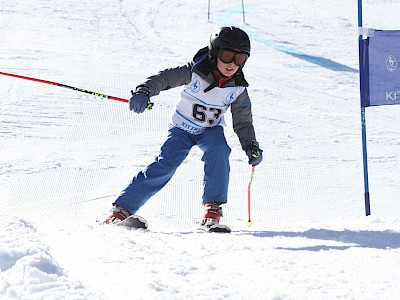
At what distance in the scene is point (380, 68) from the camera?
15.7 feet

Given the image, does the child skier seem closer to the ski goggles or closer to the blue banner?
the ski goggles

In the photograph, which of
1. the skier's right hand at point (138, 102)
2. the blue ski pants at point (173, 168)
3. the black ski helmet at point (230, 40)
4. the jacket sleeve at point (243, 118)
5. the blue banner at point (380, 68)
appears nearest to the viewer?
the skier's right hand at point (138, 102)

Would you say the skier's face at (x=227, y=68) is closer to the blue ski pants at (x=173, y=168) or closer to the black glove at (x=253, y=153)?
the blue ski pants at (x=173, y=168)

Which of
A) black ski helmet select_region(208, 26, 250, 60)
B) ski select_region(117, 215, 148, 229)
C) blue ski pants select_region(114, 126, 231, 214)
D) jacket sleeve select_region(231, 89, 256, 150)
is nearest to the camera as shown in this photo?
ski select_region(117, 215, 148, 229)

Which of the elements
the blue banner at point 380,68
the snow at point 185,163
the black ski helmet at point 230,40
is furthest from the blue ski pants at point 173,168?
the blue banner at point 380,68

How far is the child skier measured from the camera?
4145 mm

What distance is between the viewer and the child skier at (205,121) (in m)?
4.14

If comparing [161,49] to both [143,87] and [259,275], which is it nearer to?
[143,87]

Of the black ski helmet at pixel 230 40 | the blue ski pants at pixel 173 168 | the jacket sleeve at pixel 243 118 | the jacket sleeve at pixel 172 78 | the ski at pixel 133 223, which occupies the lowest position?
the ski at pixel 133 223

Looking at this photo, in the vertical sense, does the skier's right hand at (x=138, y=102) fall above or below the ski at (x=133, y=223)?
above

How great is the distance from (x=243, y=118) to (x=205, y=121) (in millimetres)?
273

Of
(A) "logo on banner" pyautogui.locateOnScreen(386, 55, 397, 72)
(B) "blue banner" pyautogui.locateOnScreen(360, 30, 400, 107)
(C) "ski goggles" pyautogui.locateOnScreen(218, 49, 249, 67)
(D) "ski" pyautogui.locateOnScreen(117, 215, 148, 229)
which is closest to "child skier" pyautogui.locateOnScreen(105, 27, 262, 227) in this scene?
(C) "ski goggles" pyautogui.locateOnScreen(218, 49, 249, 67)

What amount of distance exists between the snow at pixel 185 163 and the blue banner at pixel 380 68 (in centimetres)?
95

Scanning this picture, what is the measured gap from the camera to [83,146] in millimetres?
7082
